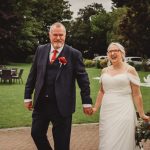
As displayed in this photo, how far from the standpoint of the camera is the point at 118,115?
7.79 meters

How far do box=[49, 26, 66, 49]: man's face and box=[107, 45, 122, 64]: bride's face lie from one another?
42.7 inches

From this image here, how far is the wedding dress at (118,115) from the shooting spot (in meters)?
7.67

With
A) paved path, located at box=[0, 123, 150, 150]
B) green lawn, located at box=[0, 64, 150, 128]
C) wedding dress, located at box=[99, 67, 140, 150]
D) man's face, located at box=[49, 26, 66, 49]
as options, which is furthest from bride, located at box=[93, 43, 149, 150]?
green lawn, located at box=[0, 64, 150, 128]

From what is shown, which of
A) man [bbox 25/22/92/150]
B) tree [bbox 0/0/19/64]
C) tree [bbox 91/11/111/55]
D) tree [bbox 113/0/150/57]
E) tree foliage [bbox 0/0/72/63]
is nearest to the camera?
man [bbox 25/22/92/150]

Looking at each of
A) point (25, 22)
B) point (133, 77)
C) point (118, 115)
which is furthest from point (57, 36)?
point (25, 22)

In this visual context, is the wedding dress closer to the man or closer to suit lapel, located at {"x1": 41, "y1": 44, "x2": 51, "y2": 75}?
the man

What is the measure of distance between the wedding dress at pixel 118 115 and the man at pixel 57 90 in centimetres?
84

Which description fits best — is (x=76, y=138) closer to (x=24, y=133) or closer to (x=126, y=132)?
(x=24, y=133)

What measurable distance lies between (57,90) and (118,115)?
1.45 meters

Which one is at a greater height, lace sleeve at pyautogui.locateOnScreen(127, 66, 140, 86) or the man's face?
the man's face

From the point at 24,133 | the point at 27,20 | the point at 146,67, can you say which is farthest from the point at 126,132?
the point at 27,20

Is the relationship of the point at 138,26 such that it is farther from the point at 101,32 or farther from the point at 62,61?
the point at 62,61

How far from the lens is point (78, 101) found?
19203 millimetres

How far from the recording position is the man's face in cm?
684
